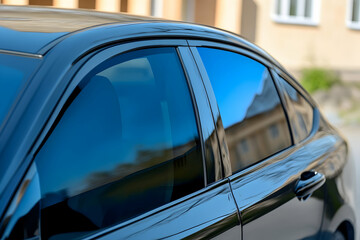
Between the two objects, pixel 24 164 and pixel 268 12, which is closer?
pixel 24 164

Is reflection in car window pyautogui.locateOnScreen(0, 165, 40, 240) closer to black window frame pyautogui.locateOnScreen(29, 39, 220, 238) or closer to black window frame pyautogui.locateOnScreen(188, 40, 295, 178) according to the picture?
black window frame pyautogui.locateOnScreen(29, 39, 220, 238)

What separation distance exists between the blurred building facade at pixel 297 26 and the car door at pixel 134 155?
11.0m

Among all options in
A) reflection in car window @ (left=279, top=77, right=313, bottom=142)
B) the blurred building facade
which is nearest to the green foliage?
the blurred building facade

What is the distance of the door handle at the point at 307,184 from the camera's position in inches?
114

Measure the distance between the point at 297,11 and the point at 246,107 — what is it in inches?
591

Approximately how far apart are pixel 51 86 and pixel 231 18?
12.4 meters

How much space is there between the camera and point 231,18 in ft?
46.1

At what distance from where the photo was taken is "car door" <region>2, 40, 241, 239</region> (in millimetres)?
1852

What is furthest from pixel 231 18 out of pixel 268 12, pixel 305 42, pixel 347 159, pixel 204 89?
pixel 204 89

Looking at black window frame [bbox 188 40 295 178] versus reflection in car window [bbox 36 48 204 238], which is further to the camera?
black window frame [bbox 188 40 295 178]

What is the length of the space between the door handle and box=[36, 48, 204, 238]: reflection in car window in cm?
65

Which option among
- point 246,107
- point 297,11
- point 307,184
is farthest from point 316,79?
point 246,107

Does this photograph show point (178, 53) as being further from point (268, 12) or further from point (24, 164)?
point (268, 12)

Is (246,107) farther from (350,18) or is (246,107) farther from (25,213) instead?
(350,18)
